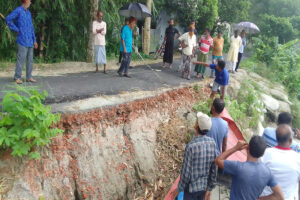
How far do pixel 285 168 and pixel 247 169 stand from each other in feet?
1.76

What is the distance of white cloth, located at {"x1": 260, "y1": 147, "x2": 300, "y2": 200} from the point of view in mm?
3141

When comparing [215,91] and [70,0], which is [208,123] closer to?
[215,91]

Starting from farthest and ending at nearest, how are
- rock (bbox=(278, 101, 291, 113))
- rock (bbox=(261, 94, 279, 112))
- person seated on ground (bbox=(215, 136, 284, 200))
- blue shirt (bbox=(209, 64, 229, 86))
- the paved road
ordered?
rock (bbox=(278, 101, 291, 113)) → rock (bbox=(261, 94, 279, 112)) → blue shirt (bbox=(209, 64, 229, 86)) → the paved road → person seated on ground (bbox=(215, 136, 284, 200))

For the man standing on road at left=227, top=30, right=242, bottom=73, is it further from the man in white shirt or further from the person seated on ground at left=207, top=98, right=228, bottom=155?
the person seated on ground at left=207, top=98, right=228, bottom=155

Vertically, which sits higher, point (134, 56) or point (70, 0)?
point (70, 0)

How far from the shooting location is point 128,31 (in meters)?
7.21

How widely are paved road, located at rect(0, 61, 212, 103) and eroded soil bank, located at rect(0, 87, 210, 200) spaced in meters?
0.76

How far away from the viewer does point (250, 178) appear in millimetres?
2961

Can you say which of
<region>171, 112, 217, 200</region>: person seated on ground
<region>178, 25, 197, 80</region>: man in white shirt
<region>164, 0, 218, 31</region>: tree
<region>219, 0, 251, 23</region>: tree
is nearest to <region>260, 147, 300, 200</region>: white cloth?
<region>171, 112, 217, 200</region>: person seated on ground

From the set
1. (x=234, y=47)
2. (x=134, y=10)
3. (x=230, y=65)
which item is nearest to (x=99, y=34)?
(x=134, y=10)

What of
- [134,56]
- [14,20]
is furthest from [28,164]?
[134,56]

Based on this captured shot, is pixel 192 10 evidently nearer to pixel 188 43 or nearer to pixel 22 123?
pixel 188 43

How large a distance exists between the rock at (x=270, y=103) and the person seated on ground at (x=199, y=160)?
756 cm

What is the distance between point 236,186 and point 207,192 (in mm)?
467
